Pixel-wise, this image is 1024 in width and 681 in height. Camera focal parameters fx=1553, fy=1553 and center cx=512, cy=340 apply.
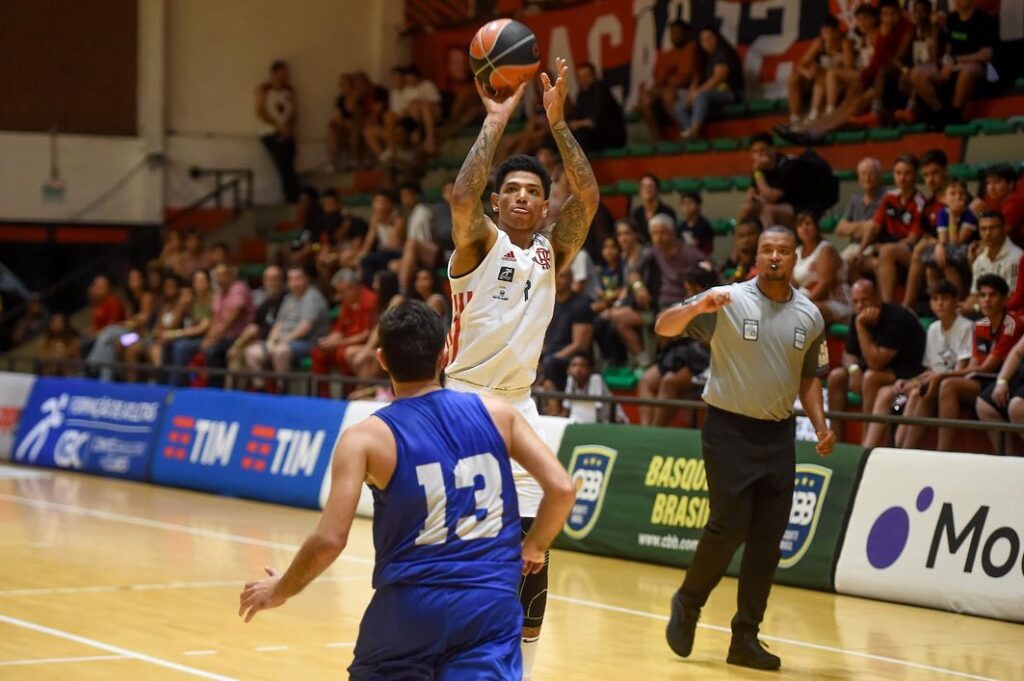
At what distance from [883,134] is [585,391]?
4.17 metres

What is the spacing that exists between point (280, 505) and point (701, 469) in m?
5.33

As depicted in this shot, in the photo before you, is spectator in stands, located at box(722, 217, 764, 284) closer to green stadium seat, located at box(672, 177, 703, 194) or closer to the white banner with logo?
green stadium seat, located at box(672, 177, 703, 194)

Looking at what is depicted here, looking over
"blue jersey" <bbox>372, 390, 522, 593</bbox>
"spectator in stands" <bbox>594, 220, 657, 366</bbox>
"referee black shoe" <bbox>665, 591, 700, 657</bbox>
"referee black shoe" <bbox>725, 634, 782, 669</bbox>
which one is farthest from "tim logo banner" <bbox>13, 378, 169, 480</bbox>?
"blue jersey" <bbox>372, 390, 522, 593</bbox>

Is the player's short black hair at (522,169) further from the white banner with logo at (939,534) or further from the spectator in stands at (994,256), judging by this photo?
the spectator in stands at (994,256)

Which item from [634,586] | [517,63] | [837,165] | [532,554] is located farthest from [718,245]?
[532,554]

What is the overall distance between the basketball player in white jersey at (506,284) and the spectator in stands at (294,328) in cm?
1112

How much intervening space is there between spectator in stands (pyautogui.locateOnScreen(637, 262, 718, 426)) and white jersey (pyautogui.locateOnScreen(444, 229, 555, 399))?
6.66 metres

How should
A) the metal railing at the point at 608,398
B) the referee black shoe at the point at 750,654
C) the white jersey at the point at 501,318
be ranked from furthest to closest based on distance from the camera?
the metal railing at the point at 608,398, the referee black shoe at the point at 750,654, the white jersey at the point at 501,318

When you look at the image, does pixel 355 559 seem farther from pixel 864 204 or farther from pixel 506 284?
pixel 864 204

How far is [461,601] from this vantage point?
4.46m

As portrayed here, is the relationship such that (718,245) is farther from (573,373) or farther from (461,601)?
(461,601)

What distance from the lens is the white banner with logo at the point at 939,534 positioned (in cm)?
980

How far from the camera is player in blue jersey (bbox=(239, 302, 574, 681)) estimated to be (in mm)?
4445

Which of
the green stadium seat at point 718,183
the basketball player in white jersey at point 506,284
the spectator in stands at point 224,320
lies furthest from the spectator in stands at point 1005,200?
the spectator in stands at point 224,320
